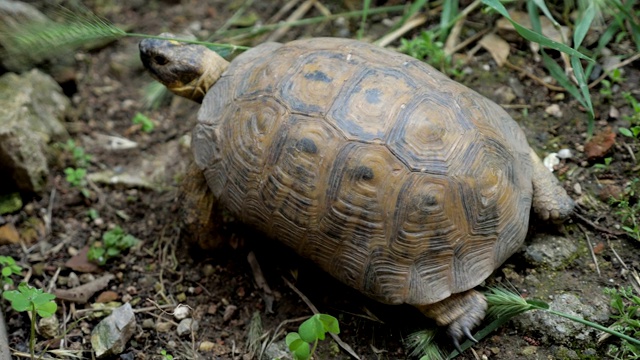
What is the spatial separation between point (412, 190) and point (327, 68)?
1.97 feet

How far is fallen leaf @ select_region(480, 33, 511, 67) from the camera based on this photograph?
3.12 metres

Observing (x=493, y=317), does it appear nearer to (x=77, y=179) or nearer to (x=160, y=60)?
(x=160, y=60)

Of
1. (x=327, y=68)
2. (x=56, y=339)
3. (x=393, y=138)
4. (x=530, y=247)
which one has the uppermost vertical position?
(x=327, y=68)

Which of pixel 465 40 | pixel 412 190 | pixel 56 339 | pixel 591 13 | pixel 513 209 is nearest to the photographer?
pixel 412 190

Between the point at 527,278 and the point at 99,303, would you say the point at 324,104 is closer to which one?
the point at 527,278

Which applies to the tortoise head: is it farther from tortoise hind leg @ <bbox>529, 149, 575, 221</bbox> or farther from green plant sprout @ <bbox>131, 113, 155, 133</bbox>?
tortoise hind leg @ <bbox>529, 149, 575, 221</bbox>

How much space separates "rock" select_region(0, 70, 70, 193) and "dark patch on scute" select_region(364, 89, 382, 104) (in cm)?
180

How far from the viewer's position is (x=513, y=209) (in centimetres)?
224

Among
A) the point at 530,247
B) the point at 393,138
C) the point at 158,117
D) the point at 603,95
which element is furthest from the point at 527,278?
the point at 158,117

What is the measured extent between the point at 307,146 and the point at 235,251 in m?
0.84

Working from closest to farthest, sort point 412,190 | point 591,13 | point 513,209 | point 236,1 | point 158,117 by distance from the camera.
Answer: point 412,190
point 513,209
point 591,13
point 158,117
point 236,1

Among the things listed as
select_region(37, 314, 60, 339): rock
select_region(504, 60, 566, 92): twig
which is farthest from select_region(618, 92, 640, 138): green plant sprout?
select_region(37, 314, 60, 339): rock

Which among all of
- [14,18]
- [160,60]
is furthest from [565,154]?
[14,18]

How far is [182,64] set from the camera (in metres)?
2.69
